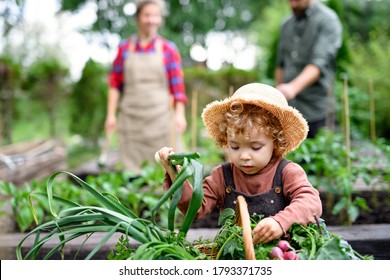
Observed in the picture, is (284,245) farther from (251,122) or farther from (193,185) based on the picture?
(251,122)

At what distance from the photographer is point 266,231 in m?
1.62

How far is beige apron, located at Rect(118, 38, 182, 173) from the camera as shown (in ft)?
16.8

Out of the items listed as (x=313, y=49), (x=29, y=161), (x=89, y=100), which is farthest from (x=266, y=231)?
(x=89, y=100)

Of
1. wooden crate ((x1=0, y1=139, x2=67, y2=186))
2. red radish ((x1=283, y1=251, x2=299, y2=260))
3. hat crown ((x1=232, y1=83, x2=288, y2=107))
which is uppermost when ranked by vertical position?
hat crown ((x1=232, y1=83, x2=288, y2=107))

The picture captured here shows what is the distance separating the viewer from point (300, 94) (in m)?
4.35

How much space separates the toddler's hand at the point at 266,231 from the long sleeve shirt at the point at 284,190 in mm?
38

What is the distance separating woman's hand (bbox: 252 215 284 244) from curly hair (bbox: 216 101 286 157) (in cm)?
31

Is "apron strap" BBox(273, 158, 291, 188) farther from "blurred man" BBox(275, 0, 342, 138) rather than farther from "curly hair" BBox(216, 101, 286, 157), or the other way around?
"blurred man" BBox(275, 0, 342, 138)

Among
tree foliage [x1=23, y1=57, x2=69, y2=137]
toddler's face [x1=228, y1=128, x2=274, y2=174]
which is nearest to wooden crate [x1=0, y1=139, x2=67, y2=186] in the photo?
tree foliage [x1=23, y1=57, x2=69, y2=137]

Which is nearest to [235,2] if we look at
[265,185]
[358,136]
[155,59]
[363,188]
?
[358,136]

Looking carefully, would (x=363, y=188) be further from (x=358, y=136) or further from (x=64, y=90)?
(x=64, y=90)

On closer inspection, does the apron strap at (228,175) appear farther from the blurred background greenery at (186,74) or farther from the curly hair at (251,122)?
the blurred background greenery at (186,74)
